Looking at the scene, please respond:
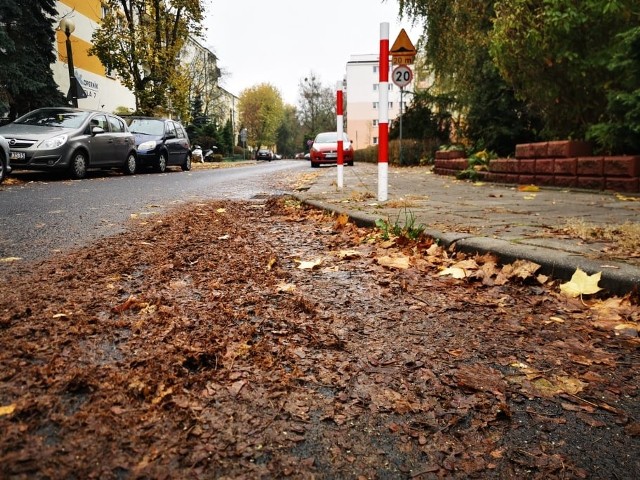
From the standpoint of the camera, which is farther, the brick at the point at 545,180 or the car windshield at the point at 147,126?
the car windshield at the point at 147,126

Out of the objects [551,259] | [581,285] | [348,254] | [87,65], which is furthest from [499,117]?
[87,65]

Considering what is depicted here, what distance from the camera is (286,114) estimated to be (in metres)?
88.3

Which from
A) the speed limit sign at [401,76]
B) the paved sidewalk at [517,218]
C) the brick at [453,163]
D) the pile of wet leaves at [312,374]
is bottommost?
the pile of wet leaves at [312,374]

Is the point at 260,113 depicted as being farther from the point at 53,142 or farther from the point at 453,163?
the point at 453,163

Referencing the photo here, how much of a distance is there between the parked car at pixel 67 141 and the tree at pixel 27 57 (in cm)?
742

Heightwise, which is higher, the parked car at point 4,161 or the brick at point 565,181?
the parked car at point 4,161

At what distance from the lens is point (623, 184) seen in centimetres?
578

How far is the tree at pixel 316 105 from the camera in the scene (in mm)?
76812

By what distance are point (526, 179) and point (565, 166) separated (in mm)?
846

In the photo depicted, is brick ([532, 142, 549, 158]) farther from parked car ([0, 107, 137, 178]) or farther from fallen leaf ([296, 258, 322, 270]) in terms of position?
parked car ([0, 107, 137, 178])

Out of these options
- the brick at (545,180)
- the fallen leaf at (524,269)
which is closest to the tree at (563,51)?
the brick at (545,180)

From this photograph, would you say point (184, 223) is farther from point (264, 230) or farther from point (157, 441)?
point (157, 441)

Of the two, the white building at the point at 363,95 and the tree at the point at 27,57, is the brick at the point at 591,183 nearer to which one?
the tree at the point at 27,57

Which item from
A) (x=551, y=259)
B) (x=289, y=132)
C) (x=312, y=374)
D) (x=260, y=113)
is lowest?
(x=312, y=374)
